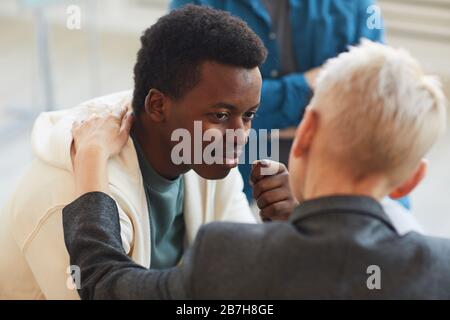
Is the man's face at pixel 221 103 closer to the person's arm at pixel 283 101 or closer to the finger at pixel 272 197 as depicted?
the finger at pixel 272 197

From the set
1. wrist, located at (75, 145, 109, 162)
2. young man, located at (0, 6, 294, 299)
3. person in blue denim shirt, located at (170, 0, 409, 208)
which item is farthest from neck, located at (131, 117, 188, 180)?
person in blue denim shirt, located at (170, 0, 409, 208)

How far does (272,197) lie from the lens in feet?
4.35

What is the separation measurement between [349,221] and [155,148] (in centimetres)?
56

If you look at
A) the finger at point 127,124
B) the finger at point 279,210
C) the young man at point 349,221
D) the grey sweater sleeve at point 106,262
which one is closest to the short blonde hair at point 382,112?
the young man at point 349,221

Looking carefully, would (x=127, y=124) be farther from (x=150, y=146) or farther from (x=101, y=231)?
(x=101, y=231)

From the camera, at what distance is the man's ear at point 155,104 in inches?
50.6

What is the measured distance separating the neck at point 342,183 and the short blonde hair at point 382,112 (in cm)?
1

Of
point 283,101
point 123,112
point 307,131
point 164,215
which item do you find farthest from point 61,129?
point 283,101

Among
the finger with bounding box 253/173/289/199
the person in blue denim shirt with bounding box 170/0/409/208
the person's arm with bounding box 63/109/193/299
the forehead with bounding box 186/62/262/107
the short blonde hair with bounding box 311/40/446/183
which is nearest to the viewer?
the short blonde hair with bounding box 311/40/446/183

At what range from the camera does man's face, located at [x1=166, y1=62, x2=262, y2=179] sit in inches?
48.3

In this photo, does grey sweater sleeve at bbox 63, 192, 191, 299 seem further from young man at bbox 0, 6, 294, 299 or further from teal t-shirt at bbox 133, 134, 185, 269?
teal t-shirt at bbox 133, 134, 185, 269

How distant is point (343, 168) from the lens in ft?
2.98

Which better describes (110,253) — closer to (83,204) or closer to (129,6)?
(83,204)
